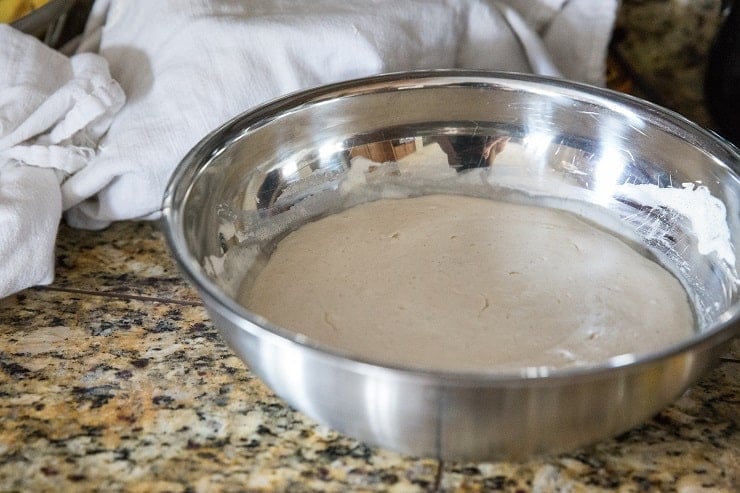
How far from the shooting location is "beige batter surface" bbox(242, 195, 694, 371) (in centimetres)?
59

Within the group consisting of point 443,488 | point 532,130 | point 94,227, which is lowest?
point 443,488

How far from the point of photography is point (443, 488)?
53cm

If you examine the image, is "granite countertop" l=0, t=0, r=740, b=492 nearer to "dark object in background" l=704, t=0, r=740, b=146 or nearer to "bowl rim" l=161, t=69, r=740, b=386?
"bowl rim" l=161, t=69, r=740, b=386

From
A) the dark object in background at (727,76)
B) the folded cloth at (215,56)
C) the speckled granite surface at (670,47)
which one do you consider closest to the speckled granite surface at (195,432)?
the folded cloth at (215,56)

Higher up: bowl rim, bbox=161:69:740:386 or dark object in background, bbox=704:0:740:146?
dark object in background, bbox=704:0:740:146

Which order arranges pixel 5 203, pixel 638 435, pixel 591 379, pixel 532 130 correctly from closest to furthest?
pixel 591 379 < pixel 638 435 < pixel 5 203 < pixel 532 130

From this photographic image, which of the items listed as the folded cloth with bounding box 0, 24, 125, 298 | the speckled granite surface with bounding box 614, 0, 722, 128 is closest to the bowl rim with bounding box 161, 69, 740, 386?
the folded cloth with bounding box 0, 24, 125, 298

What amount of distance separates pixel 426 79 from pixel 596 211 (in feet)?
0.63

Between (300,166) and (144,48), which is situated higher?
(144,48)

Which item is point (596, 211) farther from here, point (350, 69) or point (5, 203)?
point (5, 203)

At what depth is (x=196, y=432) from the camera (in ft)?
1.86

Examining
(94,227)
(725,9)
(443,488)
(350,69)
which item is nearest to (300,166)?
(350,69)

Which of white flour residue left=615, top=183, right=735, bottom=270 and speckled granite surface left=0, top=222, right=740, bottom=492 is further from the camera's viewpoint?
white flour residue left=615, top=183, right=735, bottom=270

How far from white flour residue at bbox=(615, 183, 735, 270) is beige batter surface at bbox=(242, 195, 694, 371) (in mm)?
43
